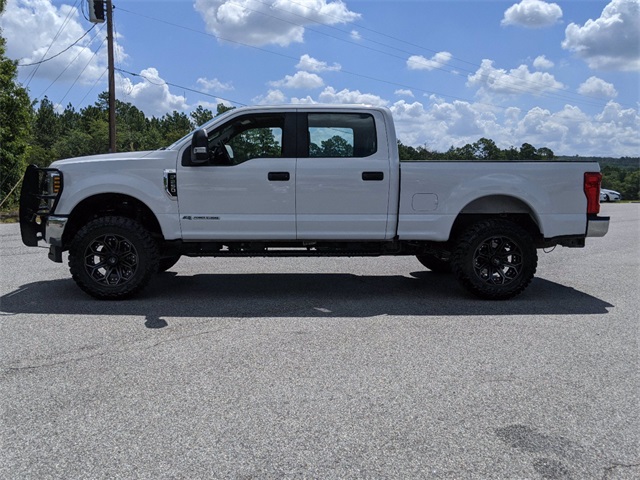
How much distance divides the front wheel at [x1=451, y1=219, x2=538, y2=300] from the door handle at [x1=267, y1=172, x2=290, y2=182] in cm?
212

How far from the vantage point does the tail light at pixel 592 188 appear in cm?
633

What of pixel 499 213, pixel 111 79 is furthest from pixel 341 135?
pixel 111 79

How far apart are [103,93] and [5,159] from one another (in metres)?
68.9

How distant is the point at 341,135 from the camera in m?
6.40

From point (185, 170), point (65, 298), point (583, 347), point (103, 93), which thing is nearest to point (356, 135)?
point (185, 170)

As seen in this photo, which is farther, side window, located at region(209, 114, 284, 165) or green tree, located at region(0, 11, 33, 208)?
green tree, located at region(0, 11, 33, 208)

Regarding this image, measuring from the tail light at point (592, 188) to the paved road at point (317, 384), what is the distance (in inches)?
46.0

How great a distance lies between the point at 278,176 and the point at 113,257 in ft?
6.76

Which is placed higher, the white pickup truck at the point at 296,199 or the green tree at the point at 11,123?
the green tree at the point at 11,123

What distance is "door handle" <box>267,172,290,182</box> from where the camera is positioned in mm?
6203

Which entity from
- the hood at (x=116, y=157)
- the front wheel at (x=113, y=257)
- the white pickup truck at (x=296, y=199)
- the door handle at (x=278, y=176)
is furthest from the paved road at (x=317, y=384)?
the hood at (x=116, y=157)

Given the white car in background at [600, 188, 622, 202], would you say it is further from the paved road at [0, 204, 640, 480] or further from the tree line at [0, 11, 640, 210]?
the paved road at [0, 204, 640, 480]

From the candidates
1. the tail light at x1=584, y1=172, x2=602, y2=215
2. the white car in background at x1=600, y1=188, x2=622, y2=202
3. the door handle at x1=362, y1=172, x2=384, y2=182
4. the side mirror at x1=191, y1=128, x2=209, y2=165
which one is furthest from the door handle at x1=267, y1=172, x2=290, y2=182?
the white car in background at x1=600, y1=188, x2=622, y2=202

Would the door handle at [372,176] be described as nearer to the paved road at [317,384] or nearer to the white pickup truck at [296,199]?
the white pickup truck at [296,199]
